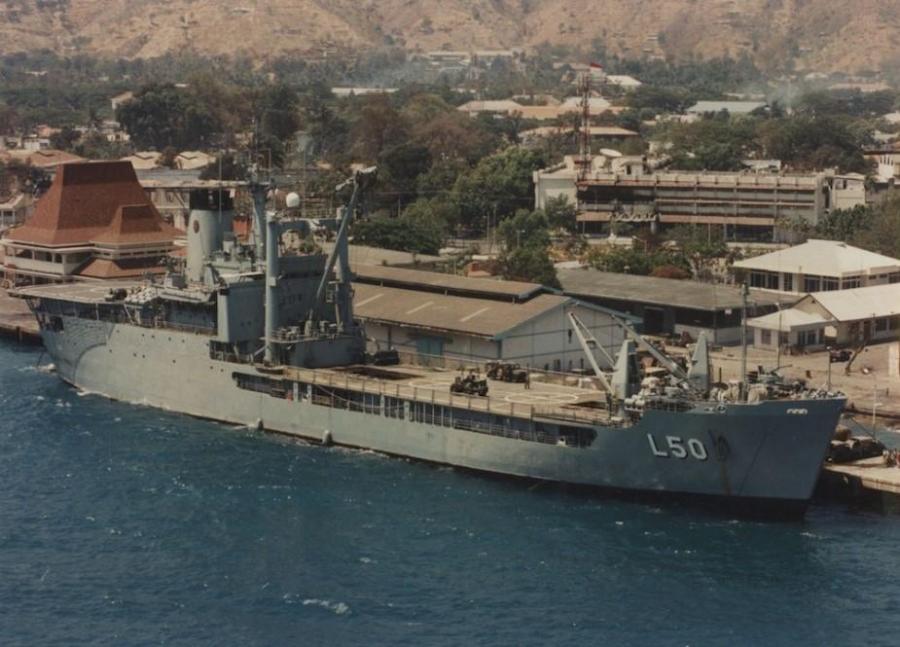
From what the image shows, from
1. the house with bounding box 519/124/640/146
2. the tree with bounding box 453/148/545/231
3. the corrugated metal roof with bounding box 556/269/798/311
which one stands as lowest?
the corrugated metal roof with bounding box 556/269/798/311

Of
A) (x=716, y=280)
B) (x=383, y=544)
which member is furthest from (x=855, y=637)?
(x=716, y=280)

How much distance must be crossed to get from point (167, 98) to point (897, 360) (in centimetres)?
11274

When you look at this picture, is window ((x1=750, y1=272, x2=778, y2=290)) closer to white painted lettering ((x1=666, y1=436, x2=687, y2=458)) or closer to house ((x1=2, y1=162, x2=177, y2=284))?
house ((x1=2, y1=162, x2=177, y2=284))

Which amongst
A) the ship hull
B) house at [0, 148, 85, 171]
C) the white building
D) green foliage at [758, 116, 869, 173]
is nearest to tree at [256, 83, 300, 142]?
house at [0, 148, 85, 171]

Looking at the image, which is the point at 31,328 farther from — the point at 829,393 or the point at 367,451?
the point at 829,393

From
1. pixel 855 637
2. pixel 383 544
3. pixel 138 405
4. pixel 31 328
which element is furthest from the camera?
pixel 31 328

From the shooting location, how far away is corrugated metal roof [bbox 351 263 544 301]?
2645 inches

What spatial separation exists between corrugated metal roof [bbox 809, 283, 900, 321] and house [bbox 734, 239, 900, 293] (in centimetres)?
353

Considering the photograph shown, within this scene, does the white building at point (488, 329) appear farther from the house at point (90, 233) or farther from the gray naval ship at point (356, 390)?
the house at point (90, 233)

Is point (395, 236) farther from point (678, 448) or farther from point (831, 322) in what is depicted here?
point (678, 448)

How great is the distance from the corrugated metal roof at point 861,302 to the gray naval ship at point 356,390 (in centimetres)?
1698

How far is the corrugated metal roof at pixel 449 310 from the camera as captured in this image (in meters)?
64.1

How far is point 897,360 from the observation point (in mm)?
68000

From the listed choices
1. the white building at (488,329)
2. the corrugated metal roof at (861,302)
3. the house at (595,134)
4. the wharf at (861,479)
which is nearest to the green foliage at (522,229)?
the corrugated metal roof at (861,302)
